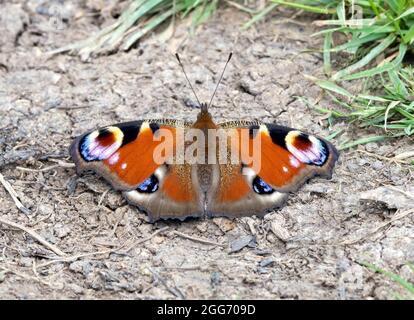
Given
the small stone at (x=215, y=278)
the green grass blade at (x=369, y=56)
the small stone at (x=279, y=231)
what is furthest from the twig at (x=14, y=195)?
the green grass blade at (x=369, y=56)

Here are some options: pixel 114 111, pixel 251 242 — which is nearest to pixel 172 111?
pixel 114 111

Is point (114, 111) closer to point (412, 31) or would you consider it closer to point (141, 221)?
point (141, 221)

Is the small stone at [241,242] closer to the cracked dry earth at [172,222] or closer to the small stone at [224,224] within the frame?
the cracked dry earth at [172,222]

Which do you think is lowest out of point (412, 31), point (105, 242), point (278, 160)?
point (105, 242)

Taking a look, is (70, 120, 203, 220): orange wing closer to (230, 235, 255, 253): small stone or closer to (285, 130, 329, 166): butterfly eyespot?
(230, 235, 255, 253): small stone

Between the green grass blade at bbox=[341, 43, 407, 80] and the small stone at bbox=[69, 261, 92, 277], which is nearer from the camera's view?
the small stone at bbox=[69, 261, 92, 277]

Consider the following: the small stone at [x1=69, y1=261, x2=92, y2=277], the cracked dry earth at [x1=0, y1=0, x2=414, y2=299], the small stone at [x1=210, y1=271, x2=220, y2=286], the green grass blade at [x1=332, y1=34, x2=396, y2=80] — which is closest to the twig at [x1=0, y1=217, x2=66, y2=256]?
the cracked dry earth at [x1=0, y1=0, x2=414, y2=299]
